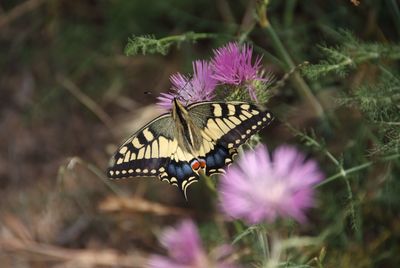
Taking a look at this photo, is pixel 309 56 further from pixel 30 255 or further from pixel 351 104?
pixel 30 255

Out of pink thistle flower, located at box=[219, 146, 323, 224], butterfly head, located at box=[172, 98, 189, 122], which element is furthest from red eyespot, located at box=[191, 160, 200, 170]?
pink thistle flower, located at box=[219, 146, 323, 224]

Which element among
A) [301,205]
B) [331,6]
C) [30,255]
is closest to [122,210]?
[30,255]

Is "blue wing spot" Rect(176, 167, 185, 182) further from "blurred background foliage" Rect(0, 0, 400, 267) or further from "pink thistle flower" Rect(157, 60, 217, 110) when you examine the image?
"blurred background foliage" Rect(0, 0, 400, 267)

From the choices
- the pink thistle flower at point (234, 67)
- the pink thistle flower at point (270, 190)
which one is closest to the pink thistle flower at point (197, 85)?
the pink thistle flower at point (234, 67)

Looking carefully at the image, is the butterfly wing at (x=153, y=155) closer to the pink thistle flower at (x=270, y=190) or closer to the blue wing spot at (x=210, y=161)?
the blue wing spot at (x=210, y=161)

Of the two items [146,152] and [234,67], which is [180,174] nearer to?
[146,152]

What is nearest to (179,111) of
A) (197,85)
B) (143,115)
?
(197,85)
